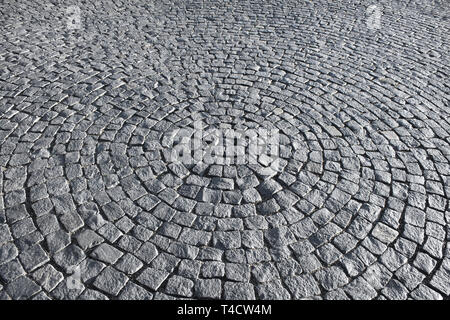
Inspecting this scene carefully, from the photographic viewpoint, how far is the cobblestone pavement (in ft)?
10.3

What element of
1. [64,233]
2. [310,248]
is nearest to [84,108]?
[64,233]

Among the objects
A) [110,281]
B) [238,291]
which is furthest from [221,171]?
[110,281]

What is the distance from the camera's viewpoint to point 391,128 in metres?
4.81

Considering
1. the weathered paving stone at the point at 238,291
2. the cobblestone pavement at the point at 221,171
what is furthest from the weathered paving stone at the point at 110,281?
the weathered paving stone at the point at 238,291

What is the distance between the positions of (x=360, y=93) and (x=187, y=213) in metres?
3.39

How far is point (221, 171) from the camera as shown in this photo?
13.4ft

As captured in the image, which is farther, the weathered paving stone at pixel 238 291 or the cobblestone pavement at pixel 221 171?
the cobblestone pavement at pixel 221 171

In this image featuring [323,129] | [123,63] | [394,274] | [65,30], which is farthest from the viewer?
[65,30]

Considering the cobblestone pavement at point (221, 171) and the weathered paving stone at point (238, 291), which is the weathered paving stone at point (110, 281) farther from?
the weathered paving stone at point (238, 291)

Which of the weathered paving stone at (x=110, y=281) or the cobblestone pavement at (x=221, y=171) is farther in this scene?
the cobblestone pavement at (x=221, y=171)

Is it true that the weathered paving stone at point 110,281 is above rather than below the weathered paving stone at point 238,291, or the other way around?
below

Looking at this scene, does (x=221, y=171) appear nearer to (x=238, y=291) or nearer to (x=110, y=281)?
(x=238, y=291)

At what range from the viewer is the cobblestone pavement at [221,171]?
10.3 ft
